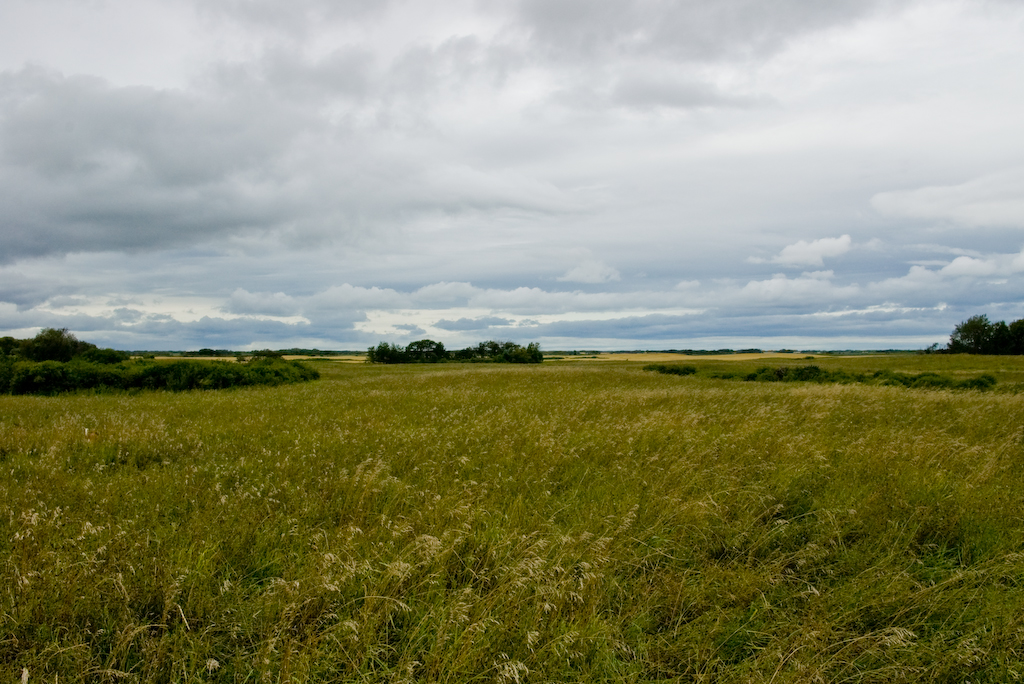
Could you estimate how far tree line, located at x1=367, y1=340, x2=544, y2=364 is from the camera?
107m

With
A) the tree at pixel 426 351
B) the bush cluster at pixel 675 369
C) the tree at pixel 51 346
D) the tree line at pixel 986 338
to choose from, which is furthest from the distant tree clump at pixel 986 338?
the tree at pixel 51 346

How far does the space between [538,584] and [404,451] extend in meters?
4.53

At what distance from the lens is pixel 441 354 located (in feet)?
397

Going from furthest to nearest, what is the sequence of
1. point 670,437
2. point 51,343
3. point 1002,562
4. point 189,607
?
1. point 51,343
2. point 670,437
3. point 1002,562
4. point 189,607

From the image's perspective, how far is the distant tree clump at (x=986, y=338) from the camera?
80188mm

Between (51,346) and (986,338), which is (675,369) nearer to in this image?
(51,346)

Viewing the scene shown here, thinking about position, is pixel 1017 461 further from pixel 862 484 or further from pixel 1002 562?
pixel 1002 562

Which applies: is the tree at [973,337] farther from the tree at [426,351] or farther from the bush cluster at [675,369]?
the tree at [426,351]

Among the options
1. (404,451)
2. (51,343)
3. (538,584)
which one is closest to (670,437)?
(404,451)

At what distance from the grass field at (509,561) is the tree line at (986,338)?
335ft

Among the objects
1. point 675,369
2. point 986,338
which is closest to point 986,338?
point 986,338

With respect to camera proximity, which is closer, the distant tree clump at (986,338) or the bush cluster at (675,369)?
the bush cluster at (675,369)

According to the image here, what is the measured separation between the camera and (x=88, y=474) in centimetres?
627

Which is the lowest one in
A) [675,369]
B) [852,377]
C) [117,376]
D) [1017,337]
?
[852,377]
